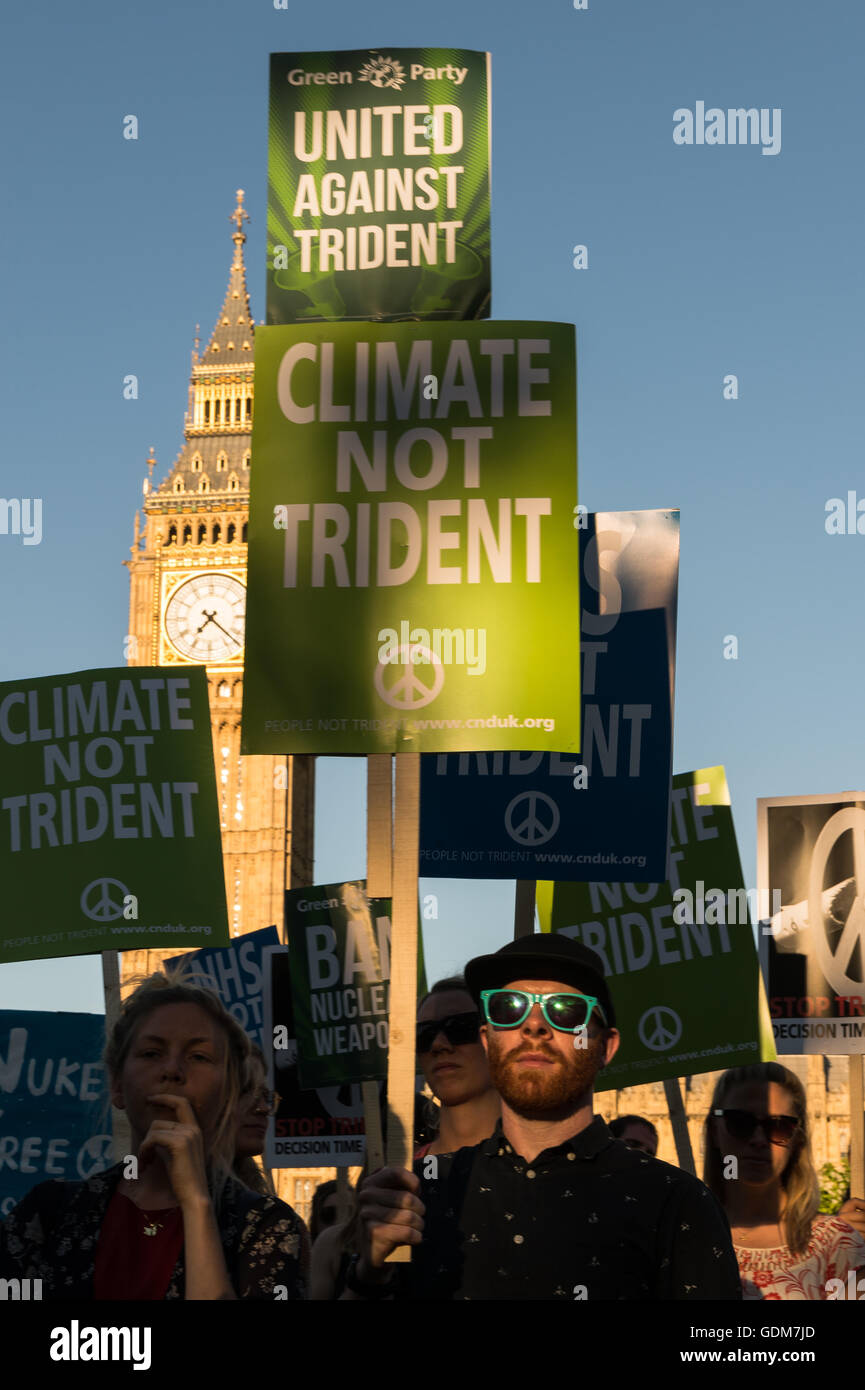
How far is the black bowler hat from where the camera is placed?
16.3 feet

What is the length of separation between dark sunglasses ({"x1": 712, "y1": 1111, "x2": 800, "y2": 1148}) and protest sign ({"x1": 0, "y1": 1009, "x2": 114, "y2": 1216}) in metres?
6.34

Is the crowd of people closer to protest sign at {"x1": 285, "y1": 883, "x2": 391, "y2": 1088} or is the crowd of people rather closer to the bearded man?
the bearded man

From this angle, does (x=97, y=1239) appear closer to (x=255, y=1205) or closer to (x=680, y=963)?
(x=255, y=1205)

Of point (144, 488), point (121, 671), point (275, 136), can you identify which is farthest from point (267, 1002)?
point (144, 488)

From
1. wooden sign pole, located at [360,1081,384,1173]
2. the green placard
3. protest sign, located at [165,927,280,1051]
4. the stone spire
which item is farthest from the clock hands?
wooden sign pole, located at [360,1081,384,1173]

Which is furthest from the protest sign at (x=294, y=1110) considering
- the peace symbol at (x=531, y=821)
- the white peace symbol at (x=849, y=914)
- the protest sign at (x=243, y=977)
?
the peace symbol at (x=531, y=821)

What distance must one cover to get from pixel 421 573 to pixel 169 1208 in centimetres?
192

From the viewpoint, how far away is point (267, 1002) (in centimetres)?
1430

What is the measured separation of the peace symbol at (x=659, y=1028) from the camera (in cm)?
1094

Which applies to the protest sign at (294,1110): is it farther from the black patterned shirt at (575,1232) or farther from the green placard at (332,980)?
the black patterned shirt at (575,1232)

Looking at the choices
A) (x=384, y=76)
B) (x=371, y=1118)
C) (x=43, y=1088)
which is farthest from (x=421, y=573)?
(x=43, y=1088)
